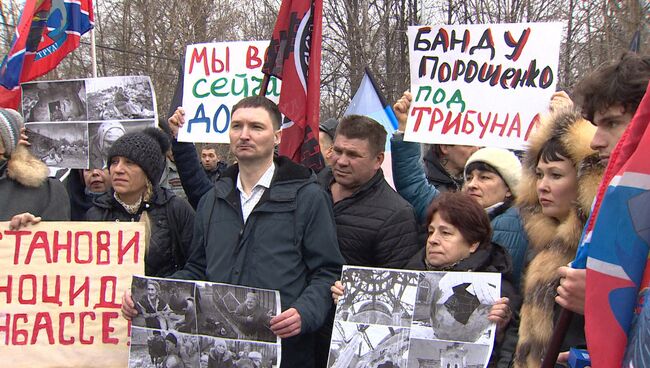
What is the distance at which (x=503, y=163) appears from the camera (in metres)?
3.67

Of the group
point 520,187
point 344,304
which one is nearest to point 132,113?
point 344,304

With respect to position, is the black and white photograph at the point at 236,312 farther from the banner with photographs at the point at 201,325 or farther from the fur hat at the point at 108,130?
the fur hat at the point at 108,130


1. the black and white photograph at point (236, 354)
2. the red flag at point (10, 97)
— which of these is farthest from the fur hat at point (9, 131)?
the black and white photograph at point (236, 354)

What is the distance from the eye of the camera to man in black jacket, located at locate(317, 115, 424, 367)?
134 inches

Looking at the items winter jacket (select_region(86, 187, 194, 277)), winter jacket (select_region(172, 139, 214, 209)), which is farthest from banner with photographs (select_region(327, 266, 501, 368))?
winter jacket (select_region(172, 139, 214, 209))

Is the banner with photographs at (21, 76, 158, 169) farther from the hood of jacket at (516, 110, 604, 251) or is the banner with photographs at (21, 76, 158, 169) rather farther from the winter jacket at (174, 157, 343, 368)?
the hood of jacket at (516, 110, 604, 251)

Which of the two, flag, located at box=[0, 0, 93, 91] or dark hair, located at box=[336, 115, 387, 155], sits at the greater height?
flag, located at box=[0, 0, 93, 91]

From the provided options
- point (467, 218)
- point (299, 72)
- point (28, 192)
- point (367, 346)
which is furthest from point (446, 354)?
point (28, 192)

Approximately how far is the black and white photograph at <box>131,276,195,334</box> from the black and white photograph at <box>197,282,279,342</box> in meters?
0.05

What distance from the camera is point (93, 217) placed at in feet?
12.5

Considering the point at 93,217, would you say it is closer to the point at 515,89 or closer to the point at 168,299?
the point at 168,299

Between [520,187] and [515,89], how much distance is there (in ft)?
4.55

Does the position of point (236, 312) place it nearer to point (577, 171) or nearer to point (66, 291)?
point (66, 291)

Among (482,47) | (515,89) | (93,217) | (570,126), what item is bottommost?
(93,217)
